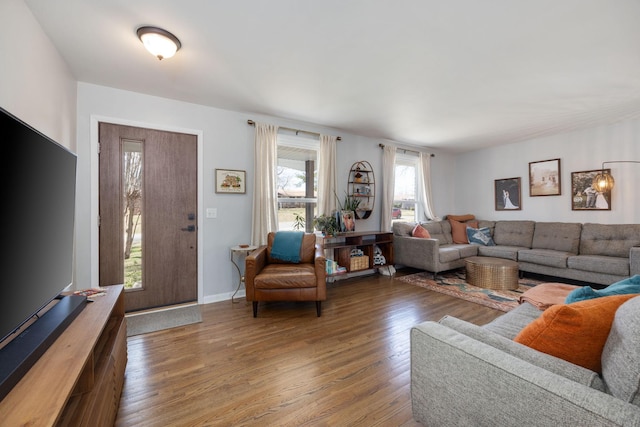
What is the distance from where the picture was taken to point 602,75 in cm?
246

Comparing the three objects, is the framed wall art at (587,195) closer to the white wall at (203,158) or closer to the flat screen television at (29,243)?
the white wall at (203,158)

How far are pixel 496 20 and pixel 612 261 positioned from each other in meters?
3.48

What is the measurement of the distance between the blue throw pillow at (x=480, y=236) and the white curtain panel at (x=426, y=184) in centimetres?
73

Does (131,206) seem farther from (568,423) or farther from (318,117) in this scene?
(568,423)

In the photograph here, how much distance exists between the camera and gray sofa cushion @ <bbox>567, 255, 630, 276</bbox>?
3.21 metres

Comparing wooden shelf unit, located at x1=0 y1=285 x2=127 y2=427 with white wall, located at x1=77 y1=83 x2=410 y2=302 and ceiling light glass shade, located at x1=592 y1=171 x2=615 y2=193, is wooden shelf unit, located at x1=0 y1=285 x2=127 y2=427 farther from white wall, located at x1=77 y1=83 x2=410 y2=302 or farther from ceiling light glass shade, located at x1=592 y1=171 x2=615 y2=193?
ceiling light glass shade, located at x1=592 y1=171 x2=615 y2=193

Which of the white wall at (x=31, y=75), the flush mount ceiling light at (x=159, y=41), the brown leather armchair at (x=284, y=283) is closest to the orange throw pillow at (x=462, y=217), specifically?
the brown leather armchair at (x=284, y=283)

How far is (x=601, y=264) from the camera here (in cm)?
335

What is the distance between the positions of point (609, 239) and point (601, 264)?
632 millimetres

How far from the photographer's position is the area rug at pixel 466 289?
309 centimetres

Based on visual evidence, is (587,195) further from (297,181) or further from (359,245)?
(297,181)

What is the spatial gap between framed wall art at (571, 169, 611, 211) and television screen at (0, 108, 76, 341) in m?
6.09

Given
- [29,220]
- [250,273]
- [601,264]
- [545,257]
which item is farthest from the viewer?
[545,257]

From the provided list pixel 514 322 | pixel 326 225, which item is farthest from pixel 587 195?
pixel 326 225
